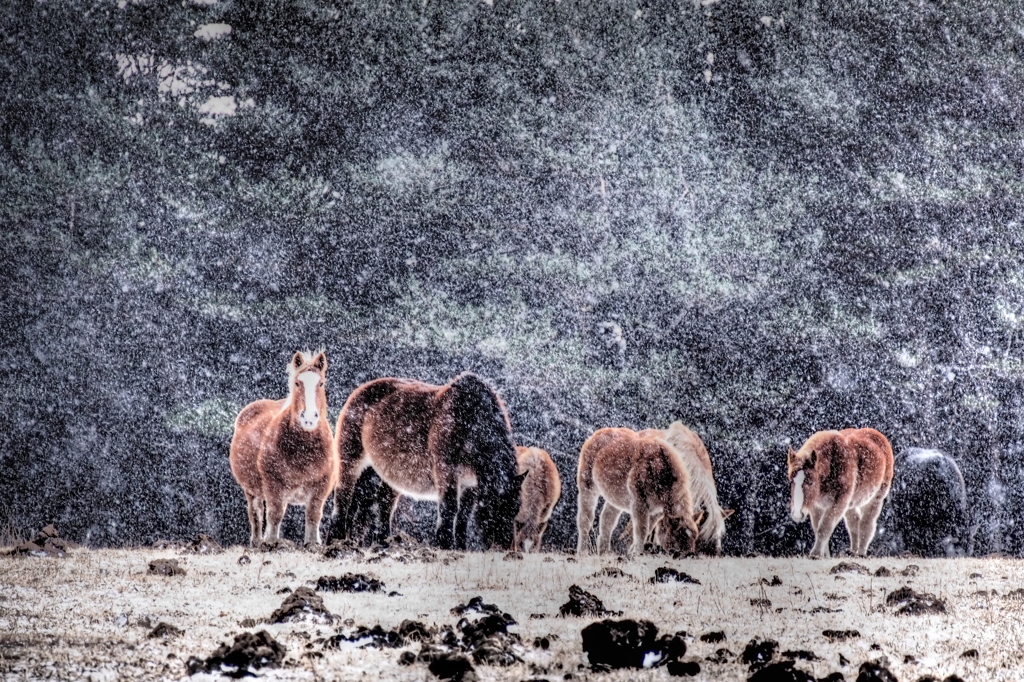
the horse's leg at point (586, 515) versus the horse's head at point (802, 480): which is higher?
the horse's head at point (802, 480)

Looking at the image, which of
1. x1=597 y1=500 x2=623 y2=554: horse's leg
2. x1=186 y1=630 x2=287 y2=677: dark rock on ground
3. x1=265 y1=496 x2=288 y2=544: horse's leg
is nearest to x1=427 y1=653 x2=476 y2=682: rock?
x1=186 y1=630 x2=287 y2=677: dark rock on ground

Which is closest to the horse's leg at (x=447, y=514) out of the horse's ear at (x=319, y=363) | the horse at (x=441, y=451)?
the horse at (x=441, y=451)

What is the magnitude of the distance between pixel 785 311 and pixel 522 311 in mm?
2655

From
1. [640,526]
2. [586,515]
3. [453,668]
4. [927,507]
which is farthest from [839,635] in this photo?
[927,507]

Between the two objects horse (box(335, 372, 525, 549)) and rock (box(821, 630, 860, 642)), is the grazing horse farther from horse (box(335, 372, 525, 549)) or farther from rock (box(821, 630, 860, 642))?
rock (box(821, 630, 860, 642))

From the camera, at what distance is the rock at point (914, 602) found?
16.5 feet

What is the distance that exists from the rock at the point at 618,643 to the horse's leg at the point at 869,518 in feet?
17.0

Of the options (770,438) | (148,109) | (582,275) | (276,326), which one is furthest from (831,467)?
(148,109)

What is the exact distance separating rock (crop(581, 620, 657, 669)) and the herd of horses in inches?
113

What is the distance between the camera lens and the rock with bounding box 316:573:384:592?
538 centimetres

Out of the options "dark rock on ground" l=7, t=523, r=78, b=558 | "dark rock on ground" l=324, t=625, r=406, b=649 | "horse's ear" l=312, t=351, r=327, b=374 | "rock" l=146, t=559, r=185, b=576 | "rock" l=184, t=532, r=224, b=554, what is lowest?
"dark rock on ground" l=7, t=523, r=78, b=558

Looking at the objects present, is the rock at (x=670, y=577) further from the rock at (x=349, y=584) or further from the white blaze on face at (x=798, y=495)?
the white blaze on face at (x=798, y=495)

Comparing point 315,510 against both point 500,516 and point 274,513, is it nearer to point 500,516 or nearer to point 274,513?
point 274,513

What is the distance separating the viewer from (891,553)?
359 inches
